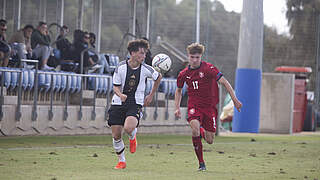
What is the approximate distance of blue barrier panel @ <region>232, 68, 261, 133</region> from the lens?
25.4m

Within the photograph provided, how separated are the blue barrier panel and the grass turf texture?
9352 millimetres

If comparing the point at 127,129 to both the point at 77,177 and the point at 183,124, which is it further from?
the point at 183,124

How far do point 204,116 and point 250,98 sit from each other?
15.0m

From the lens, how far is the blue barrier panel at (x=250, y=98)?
2539 centimetres

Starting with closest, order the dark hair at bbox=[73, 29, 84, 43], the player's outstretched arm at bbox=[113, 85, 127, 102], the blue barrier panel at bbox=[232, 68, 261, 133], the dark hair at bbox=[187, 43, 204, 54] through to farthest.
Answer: the player's outstretched arm at bbox=[113, 85, 127, 102], the dark hair at bbox=[187, 43, 204, 54], the dark hair at bbox=[73, 29, 84, 43], the blue barrier panel at bbox=[232, 68, 261, 133]

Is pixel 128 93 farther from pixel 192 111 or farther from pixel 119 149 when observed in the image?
pixel 192 111

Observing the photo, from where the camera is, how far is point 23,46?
17875 mm

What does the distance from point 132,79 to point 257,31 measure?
601 inches

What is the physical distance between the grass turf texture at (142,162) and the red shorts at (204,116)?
0.63m

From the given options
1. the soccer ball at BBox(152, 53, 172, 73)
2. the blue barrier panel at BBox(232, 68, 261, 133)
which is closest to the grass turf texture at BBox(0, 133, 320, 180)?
the soccer ball at BBox(152, 53, 172, 73)

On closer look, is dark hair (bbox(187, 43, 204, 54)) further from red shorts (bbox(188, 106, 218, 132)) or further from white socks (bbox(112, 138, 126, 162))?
white socks (bbox(112, 138, 126, 162))

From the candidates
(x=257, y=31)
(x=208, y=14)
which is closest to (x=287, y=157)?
(x=257, y=31)

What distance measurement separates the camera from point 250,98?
25.5 meters

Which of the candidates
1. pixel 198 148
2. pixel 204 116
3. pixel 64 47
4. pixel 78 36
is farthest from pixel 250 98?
pixel 198 148
